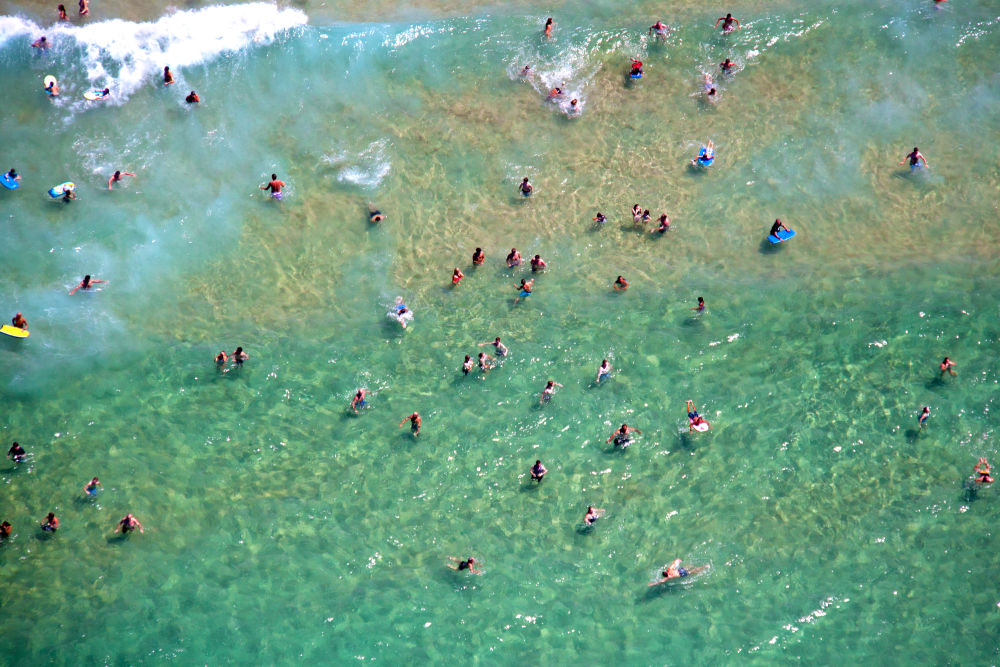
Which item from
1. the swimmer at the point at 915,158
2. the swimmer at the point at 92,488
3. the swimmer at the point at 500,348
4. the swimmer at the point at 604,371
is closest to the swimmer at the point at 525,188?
the swimmer at the point at 500,348

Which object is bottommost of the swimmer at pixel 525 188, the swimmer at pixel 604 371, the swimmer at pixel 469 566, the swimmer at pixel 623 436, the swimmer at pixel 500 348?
the swimmer at pixel 469 566

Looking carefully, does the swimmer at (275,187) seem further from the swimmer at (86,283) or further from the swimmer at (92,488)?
the swimmer at (92,488)

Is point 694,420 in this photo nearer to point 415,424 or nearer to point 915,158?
point 415,424

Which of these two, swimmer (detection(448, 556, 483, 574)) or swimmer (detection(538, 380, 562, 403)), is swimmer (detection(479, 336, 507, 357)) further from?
swimmer (detection(448, 556, 483, 574))

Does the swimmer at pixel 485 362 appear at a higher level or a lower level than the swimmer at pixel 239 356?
lower

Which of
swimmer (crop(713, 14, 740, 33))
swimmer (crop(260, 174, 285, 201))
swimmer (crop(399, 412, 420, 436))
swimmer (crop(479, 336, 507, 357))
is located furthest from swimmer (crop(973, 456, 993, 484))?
swimmer (crop(260, 174, 285, 201))
